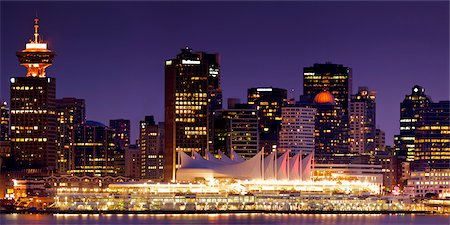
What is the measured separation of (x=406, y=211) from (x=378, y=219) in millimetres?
14278

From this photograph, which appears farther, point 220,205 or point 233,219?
point 220,205

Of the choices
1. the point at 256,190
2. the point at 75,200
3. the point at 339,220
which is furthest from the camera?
the point at 256,190

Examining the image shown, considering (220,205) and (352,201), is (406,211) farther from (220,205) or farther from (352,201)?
(220,205)

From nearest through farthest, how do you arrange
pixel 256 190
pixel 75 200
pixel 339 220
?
1. pixel 339 220
2. pixel 75 200
3. pixel 256 190

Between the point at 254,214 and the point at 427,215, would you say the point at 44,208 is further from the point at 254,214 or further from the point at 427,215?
the point at 427,215

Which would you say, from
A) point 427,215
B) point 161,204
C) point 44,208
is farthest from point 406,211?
point 44,208

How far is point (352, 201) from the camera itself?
19450 centimetres

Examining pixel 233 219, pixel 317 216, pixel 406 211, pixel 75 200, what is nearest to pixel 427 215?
pixel 406 211

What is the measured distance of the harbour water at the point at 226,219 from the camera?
548ft

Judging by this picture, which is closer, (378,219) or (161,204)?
(378,219)

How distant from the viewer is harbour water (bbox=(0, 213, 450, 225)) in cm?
16700

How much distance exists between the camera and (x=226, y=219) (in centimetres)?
17475

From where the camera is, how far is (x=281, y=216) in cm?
18262

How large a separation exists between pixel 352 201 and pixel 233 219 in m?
23.8
